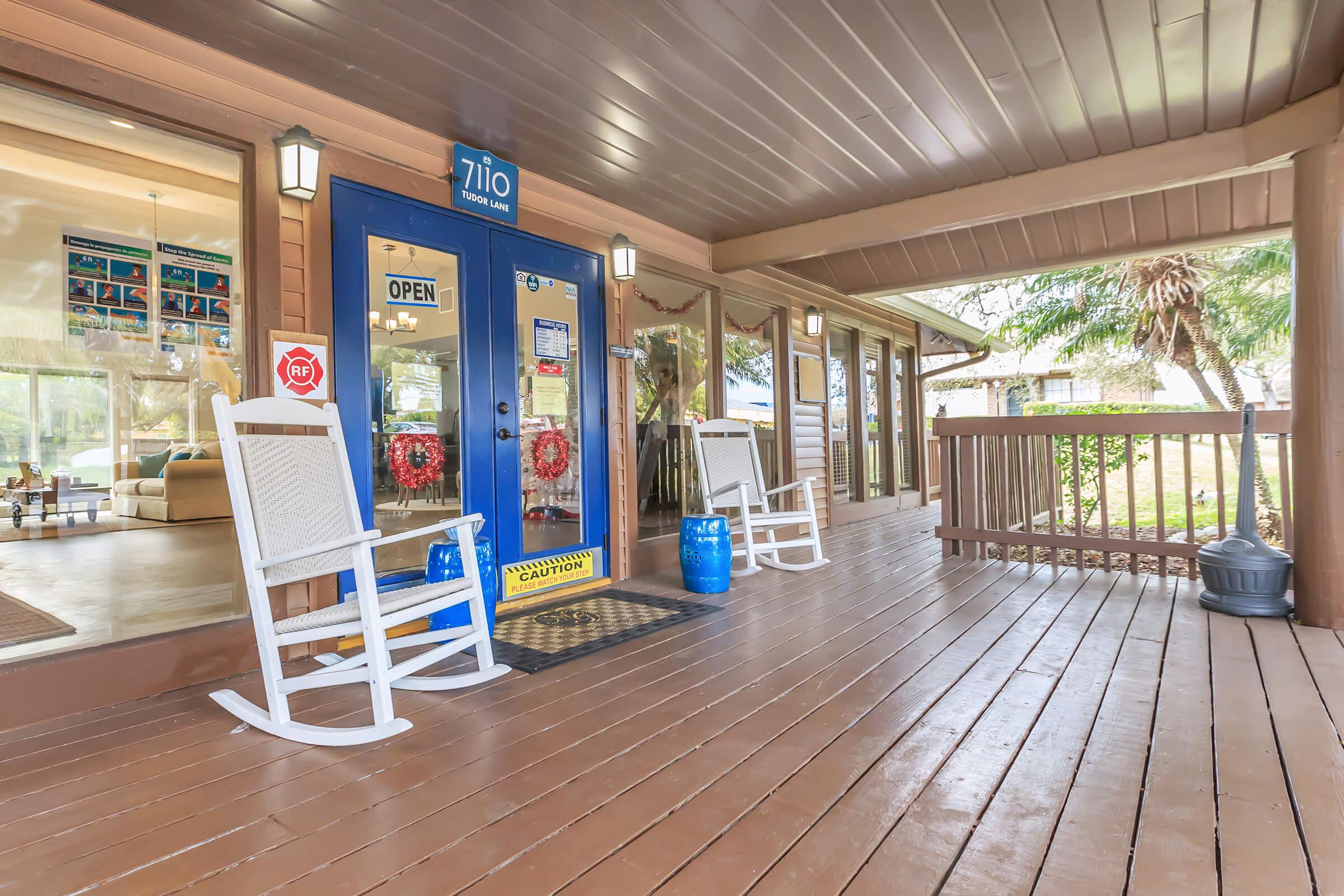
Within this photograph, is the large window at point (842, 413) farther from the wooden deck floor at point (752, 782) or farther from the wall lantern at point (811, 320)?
the wooden deck floor at point (752, 782)

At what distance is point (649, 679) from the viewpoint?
8.09ft

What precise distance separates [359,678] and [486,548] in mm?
778

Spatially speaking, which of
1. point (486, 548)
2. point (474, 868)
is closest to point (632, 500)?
point (486, 548)

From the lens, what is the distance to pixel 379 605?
2.18 metres

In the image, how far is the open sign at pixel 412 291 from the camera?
10.6 feet

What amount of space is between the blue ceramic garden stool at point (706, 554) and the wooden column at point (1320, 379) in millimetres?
2679

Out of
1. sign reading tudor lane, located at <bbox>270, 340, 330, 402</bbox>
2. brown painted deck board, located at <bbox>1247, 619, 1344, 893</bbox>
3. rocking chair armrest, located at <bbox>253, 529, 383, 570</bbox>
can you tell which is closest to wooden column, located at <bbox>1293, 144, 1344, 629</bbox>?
brown painted deck board, located at <bbox>1247, 619, 1344, 893</bbox>

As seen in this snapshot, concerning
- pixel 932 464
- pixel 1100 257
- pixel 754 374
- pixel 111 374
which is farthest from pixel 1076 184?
pixel 932 464

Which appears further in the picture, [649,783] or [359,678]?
[359,678]

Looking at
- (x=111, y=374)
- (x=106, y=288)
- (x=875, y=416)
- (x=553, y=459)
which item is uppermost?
(x=106, y=288)

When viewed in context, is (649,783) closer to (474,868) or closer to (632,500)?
(474,868)

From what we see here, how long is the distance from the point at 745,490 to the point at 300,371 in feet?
8.34

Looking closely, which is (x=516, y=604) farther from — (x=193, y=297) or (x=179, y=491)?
(x=179, y=491)

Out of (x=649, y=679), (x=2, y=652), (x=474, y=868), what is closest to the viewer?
(x=474, y=868)
